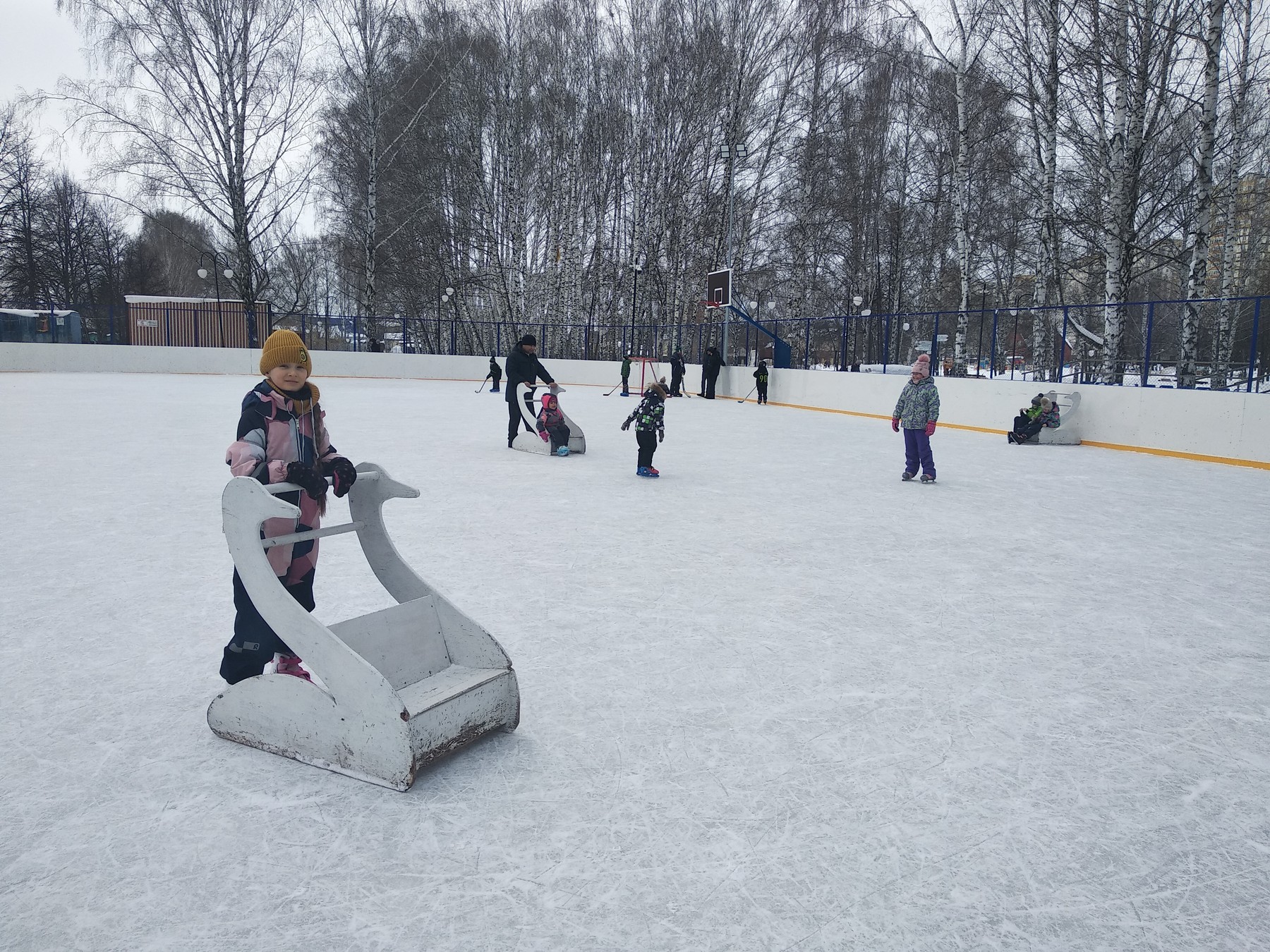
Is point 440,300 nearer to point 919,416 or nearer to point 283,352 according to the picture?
point 919,416

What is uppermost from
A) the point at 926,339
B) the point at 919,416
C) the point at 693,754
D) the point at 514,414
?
the point at 926,339

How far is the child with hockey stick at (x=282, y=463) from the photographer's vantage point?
8.09 ft

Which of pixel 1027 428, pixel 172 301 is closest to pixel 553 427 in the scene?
pixel 1027 428

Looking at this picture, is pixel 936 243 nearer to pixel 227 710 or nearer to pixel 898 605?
pixel 898 605

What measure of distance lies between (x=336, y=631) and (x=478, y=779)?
577 mm

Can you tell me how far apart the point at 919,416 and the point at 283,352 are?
20.3 feet

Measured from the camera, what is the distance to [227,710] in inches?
97.0

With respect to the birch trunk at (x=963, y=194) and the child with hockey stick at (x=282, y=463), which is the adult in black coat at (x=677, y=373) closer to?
the birch trunk at (x=963, y=194)

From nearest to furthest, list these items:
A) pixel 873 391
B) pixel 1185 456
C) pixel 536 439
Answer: pixel 536 439
pixel 1185 456
pixel 873 391

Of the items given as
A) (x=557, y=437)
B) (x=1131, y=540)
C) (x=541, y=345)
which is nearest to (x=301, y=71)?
(x=541, y=345)

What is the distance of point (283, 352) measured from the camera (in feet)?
8.47

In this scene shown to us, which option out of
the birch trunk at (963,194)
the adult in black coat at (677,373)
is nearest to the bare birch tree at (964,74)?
the birch trunk at (963,194)

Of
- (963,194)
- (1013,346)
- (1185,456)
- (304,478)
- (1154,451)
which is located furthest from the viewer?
(963,194)

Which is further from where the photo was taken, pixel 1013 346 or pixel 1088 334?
pixel 1013 346
